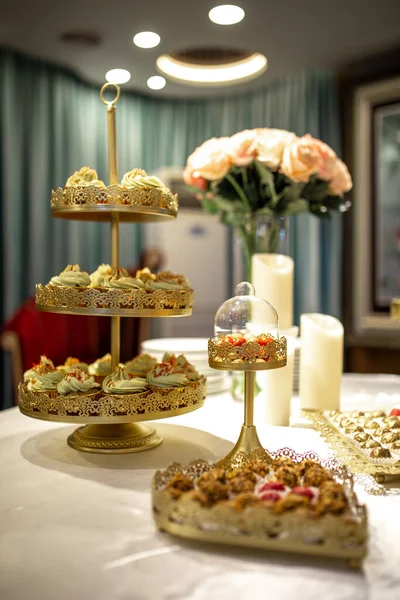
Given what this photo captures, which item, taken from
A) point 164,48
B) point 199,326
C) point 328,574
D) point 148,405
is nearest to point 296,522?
point 328,574

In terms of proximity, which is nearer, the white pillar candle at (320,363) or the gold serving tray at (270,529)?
the gold serving tray at (270,529)

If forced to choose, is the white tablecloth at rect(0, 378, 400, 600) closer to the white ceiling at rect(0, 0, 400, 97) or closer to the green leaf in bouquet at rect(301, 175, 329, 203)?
the green leaf in bouquet at rect(301, 175, 329, 203)

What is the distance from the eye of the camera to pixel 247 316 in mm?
1424

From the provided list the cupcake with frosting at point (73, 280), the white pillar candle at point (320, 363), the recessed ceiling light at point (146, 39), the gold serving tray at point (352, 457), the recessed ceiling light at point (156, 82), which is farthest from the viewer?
the recessed ceiling light at point (156, 82)

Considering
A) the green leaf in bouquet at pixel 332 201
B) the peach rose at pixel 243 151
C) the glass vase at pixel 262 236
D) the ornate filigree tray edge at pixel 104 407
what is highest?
the peach rose at pixel 243 151

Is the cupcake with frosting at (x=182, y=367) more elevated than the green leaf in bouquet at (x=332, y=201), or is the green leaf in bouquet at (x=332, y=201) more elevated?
the green leaf in bouquet at (x=332, y=201)

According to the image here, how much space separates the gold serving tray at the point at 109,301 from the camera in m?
1.45

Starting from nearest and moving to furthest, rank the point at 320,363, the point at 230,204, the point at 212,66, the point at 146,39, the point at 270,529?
Result: the point at 270,529, the point at 320,363, the point at 230,204, the point at 146,39, the point at 212,66

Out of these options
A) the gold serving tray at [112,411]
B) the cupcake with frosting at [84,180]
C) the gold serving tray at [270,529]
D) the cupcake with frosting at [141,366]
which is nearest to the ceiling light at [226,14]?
the cupcake with frosting at [84,180]

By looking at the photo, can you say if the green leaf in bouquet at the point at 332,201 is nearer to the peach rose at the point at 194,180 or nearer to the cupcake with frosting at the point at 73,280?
the peach rose at the point at 194,180

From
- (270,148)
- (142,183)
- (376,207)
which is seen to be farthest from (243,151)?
(376,207)

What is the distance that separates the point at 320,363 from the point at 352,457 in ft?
1.75

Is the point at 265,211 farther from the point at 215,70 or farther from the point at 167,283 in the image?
the point at 215,70

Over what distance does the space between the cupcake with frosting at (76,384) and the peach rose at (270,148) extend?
880mm
